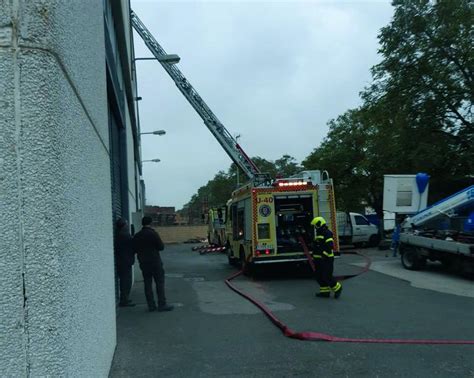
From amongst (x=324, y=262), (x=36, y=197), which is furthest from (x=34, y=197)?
(x=324, y=262)

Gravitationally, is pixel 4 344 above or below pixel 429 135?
below

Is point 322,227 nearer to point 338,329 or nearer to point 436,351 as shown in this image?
point 338,329

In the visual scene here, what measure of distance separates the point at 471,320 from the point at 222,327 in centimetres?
395

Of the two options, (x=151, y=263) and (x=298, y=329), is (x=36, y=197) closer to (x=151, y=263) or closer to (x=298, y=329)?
(x=298, y=329)

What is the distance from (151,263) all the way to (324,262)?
11.5 feet

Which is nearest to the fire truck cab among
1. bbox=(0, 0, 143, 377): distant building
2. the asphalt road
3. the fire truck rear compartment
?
the fire truck rear compartment

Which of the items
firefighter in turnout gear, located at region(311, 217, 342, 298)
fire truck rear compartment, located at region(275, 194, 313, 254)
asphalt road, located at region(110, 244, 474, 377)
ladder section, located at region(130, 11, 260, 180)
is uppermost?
ladder section, located at region(130, 11, 260, 180)

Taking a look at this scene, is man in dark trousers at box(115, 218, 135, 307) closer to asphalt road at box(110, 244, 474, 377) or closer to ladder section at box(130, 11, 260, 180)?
asphalt road at box(110, 244, 474, 377)

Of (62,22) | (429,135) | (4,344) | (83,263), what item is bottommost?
(4,344)

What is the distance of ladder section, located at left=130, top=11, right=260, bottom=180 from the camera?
74.5 ft

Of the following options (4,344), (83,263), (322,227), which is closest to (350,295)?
(322,227)

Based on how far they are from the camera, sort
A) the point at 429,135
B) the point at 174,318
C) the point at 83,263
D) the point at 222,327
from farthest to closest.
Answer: the point at 429,135 < the point at 174,318 < the point at 222,327 < the point at 83,263

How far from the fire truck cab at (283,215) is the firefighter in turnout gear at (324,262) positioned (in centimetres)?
295

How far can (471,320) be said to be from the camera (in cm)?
789
